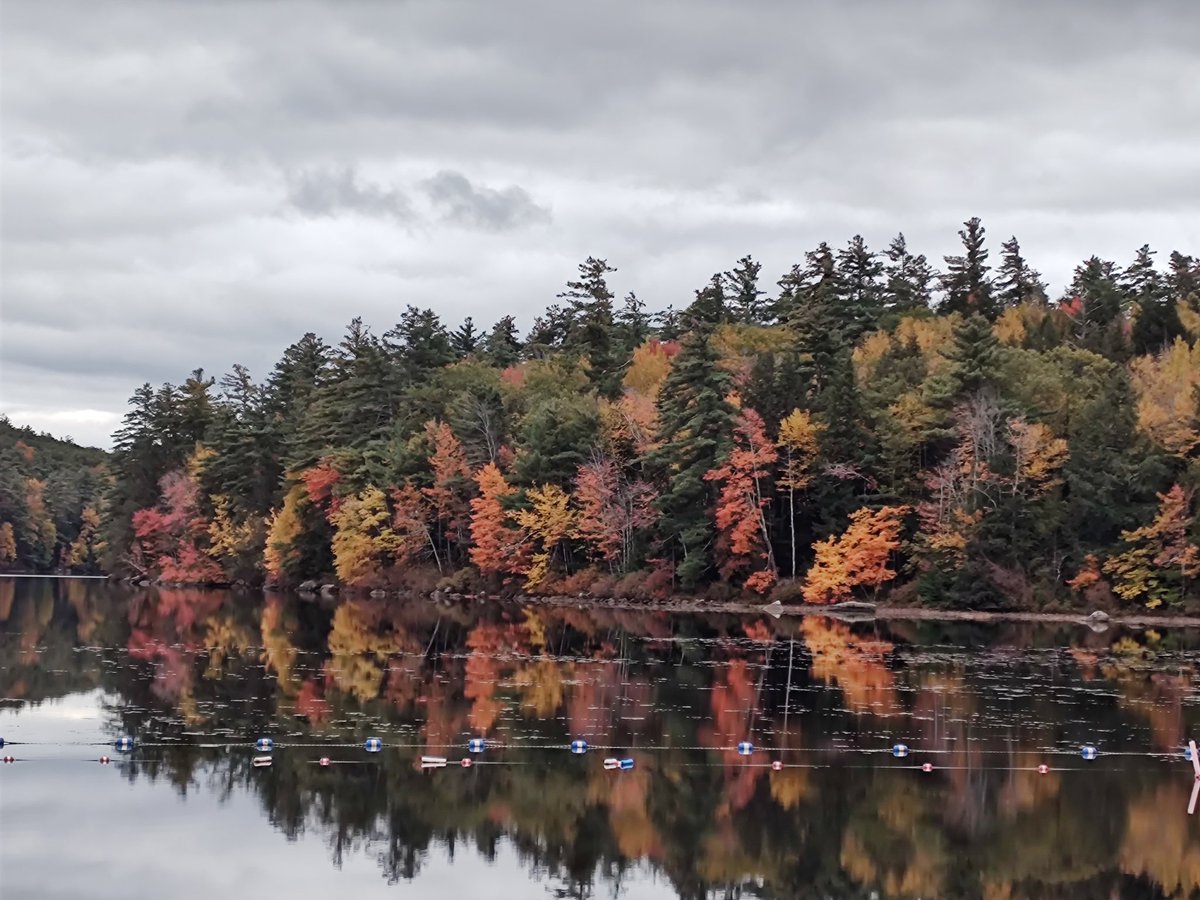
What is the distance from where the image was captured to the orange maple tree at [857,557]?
252 feet

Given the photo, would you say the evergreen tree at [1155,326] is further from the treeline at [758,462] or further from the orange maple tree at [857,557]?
the orange maple tree at [857,557]

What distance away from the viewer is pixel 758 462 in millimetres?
79188

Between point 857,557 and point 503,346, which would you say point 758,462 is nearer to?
point 857,557

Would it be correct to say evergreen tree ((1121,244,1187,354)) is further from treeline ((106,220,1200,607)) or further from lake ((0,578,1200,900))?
lake ((0,578,1200,900))

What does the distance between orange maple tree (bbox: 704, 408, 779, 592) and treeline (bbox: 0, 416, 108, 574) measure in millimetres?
93559

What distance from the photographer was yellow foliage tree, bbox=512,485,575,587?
88000 mm

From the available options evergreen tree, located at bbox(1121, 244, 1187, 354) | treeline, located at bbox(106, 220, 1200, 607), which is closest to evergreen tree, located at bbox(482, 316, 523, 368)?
treeline, located at bbox(106, 220, 1200, 607)

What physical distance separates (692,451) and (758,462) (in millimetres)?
4268

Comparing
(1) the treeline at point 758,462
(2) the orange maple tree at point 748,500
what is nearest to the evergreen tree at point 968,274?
(1) the treeline at point 758,462

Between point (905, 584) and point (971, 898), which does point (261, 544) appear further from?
point (971, 898)

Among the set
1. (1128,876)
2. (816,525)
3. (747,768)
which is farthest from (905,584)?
(1128,876)

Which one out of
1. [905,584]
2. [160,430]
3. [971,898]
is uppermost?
[160,430]

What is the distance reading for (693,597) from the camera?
269 feet

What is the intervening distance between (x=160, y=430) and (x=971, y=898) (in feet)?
406
